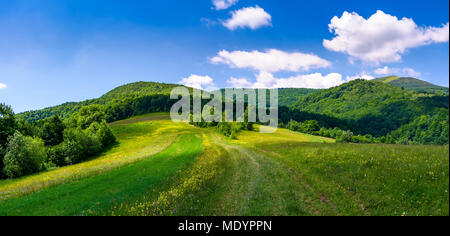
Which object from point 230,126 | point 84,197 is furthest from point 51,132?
point 84,197

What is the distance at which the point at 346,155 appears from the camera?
1711 centimetres

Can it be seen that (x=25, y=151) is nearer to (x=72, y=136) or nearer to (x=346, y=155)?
(x=72, y=136)

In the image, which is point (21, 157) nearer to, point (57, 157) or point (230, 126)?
point (57, 157)

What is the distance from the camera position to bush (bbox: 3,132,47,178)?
2764cm

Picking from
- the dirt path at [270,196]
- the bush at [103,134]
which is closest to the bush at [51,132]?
the bush at [103,134]

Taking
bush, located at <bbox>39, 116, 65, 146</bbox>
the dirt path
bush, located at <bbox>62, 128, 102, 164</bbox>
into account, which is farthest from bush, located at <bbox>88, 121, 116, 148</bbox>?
the dirt path

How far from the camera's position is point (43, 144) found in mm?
36188

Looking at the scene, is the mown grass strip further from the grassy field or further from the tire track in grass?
the tire track in grass

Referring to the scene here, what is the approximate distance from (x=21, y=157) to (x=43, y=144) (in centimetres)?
860

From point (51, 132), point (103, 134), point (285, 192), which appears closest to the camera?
point (285, 192)

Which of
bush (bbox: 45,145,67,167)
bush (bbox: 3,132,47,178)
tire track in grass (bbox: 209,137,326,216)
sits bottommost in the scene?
bush (bbox: 45,145,67,167)
